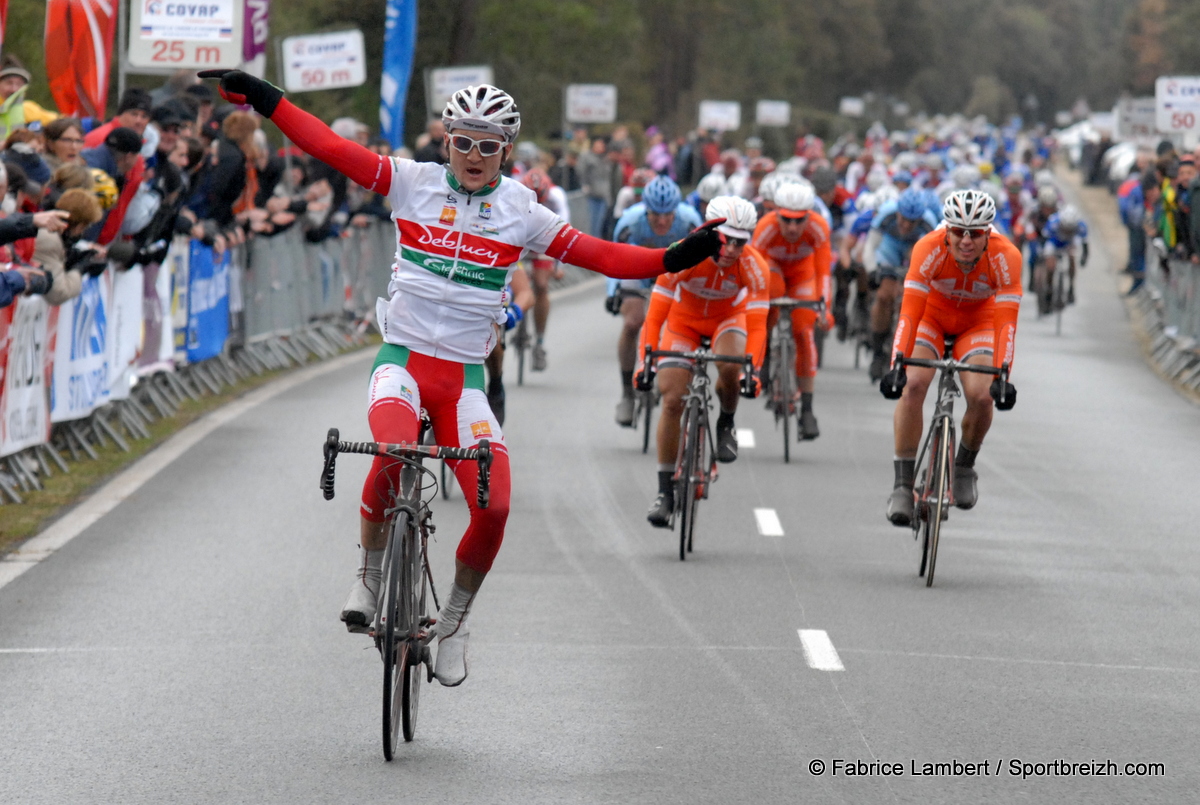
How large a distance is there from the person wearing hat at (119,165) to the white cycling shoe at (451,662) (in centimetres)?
813

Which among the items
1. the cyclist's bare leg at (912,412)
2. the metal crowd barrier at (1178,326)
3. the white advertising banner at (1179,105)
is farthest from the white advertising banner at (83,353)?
the white advertising banner at (1179,105)

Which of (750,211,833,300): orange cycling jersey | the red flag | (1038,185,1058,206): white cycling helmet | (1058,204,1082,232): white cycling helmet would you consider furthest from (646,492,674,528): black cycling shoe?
(1038,185,1058,206): white cycling helmet

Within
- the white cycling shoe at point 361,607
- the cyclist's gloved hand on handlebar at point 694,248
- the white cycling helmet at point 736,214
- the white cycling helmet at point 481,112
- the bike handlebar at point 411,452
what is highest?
the white cycling helmet at point 481,112

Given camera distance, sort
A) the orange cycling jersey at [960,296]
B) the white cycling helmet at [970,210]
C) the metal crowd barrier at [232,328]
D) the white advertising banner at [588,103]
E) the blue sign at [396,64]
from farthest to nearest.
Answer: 1. the white advertising banner at [588,103]
2. the blue sign at [396,64]
3. the metal crowd barrier at [232,328]
4. the orange cycling jersey at [960,296]
5. the white cycling helmet at [970,210]

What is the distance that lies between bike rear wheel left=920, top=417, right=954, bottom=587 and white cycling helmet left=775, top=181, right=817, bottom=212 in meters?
4.91

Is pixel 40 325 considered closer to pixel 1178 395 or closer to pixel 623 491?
pixel 623 491

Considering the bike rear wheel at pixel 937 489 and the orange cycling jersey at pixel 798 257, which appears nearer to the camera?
the bike rear wheel at pixel 937 489

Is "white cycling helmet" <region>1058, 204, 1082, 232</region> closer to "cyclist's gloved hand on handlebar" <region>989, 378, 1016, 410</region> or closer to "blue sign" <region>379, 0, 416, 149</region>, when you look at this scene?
"blue sign" <region>379, 0, 416, 149</region>

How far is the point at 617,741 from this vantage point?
7.22 m

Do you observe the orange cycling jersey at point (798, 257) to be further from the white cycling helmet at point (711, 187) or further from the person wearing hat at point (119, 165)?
the person wearing hat at point (119, 165)

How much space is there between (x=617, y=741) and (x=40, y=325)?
7068 millimetres

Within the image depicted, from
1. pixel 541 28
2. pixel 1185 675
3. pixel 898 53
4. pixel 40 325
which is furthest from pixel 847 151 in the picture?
pixel 898 53

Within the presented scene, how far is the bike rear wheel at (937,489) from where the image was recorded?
10523 mm

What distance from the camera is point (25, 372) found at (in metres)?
12.8
